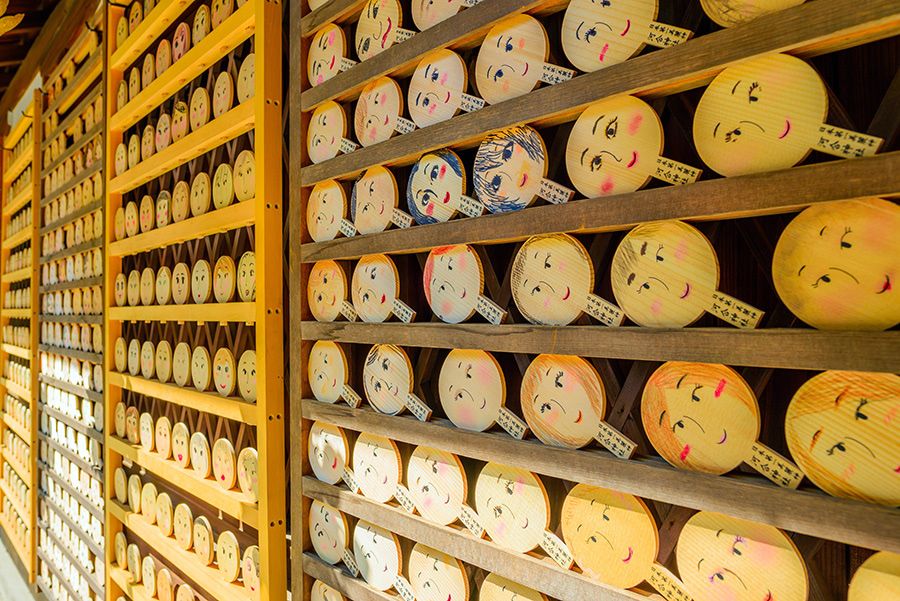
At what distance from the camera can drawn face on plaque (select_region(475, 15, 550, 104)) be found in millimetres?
1160

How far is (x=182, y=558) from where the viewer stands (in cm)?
232

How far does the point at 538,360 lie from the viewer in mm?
1169

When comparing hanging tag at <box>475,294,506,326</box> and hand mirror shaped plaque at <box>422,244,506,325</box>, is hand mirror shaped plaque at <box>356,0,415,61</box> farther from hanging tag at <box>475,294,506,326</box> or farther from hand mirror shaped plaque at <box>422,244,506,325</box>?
hanging tag at <box>475,294,506,326</box>

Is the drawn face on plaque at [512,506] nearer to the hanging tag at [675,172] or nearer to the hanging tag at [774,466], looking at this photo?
the hanging tag at [774,466]

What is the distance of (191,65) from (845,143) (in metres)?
2.10

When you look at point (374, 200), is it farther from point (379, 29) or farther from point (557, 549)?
point (557, 549)

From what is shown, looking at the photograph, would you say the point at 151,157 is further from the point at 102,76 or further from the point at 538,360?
the point at 538,360

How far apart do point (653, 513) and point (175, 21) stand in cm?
254

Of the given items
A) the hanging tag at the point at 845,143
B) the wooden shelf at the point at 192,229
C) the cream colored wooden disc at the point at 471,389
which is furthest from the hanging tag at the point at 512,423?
the wooden shelf at the point at 192,229

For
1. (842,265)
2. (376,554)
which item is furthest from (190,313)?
(842,265)

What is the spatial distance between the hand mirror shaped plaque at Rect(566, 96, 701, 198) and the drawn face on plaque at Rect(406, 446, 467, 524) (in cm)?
64

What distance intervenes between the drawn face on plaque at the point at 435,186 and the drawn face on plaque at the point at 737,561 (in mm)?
754

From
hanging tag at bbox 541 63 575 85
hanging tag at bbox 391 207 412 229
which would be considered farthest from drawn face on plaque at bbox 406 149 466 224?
hanging tag at bbox 541 63 575 85

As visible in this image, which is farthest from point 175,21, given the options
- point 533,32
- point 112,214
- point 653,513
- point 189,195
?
point 653,513
